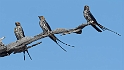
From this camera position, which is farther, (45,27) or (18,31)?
(18,31)

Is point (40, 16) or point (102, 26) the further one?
point (40, 16)

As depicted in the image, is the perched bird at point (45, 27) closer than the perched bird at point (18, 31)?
Yes

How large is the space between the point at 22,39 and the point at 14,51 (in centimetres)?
60

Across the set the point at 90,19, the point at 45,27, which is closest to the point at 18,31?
the point at 45,27

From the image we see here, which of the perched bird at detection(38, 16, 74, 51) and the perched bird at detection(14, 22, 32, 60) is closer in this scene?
the perched bird at detection(38, 16, 74, 51)

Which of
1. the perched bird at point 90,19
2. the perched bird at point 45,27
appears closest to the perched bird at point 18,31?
the perched bird at point 45,27

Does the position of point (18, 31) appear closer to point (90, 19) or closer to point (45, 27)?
point (45, 27)

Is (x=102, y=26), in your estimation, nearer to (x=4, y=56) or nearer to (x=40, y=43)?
(x=40, y=43)

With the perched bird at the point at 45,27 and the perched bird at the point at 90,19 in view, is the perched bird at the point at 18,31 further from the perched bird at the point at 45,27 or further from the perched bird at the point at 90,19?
the perched bird at the point at 90,19

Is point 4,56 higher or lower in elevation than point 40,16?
lower

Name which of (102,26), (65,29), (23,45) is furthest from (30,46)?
(102,26)

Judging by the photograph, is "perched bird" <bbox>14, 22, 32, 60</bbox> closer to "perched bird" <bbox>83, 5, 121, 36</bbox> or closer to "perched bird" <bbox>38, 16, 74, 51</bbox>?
"perched bird" <bbox>38, 16, 74, 51</bbox>

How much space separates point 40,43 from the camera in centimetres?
2136

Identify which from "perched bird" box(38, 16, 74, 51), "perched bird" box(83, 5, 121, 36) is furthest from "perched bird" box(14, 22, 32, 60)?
"perched bird" box(83, 5, 121, 36)
